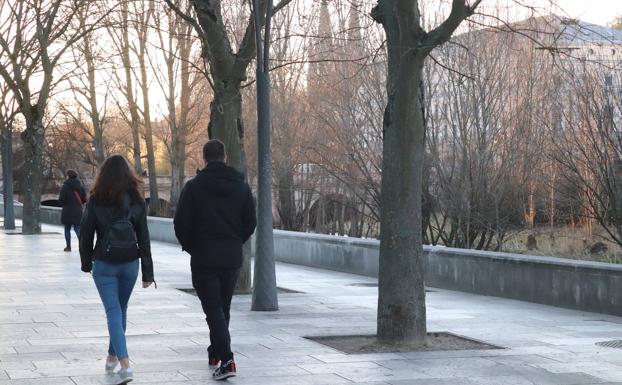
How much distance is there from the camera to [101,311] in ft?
41.9

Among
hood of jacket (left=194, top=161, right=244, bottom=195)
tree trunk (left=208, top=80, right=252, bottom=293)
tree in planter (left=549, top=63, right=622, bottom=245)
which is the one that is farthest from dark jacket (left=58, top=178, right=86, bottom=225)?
hood of jacket (left=194, top=161, right=244, bottom=195)

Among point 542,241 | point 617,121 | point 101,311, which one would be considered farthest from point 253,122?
point 101,311

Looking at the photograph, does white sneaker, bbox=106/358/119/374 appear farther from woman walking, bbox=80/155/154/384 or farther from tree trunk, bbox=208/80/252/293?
tree trunk, bbox=208/80/252/293

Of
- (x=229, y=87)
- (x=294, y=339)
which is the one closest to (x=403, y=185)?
(x=294, y=339)

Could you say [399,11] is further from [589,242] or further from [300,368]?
[589,242]

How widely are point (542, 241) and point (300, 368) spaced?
48.1ft

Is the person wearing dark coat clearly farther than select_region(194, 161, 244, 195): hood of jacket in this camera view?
Yes

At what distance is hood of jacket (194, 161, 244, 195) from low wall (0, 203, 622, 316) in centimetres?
599

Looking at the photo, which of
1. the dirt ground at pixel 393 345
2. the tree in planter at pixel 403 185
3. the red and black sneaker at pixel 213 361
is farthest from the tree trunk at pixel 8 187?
the red and black sneaker at pixel 213 361

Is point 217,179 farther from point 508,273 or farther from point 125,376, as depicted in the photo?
point 508,273

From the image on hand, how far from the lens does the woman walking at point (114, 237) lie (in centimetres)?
802

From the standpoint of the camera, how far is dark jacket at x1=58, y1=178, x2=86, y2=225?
24.8 meters

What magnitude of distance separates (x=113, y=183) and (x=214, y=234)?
0.86 metres

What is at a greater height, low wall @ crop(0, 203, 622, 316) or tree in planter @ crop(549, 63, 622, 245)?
tree in planter @ crop(549, 63, 622, 245)
